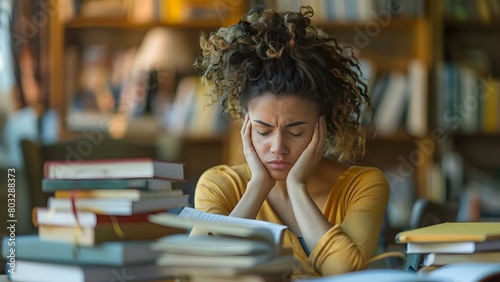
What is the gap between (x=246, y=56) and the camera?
171 cm

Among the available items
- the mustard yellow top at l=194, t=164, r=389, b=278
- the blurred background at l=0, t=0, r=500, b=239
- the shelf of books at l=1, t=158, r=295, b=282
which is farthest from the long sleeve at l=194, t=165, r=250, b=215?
the blurred background at l=0, t=0, r=500, b=239

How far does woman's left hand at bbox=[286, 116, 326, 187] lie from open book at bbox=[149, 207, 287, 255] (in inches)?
16.0

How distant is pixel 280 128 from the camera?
1603 mm

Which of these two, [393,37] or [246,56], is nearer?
[246,56]

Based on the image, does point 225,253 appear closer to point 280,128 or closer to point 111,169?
point 111,169

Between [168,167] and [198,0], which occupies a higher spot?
[198,0]

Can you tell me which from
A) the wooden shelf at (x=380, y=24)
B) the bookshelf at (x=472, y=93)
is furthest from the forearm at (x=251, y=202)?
the bookshelf at (x=472, y=93)

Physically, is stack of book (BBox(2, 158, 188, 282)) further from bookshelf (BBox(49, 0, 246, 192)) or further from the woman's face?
bookshelf (BBox(49, 0, 246, 192))

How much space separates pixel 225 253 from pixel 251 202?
565mm

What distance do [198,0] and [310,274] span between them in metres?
2.48

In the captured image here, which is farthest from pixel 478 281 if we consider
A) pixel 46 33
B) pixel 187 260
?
pixel 46 33

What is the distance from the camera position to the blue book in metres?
1.10

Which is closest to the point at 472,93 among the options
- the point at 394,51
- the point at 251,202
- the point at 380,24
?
the point at 394,51

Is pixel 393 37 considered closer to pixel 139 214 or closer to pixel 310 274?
pixel 310 274
